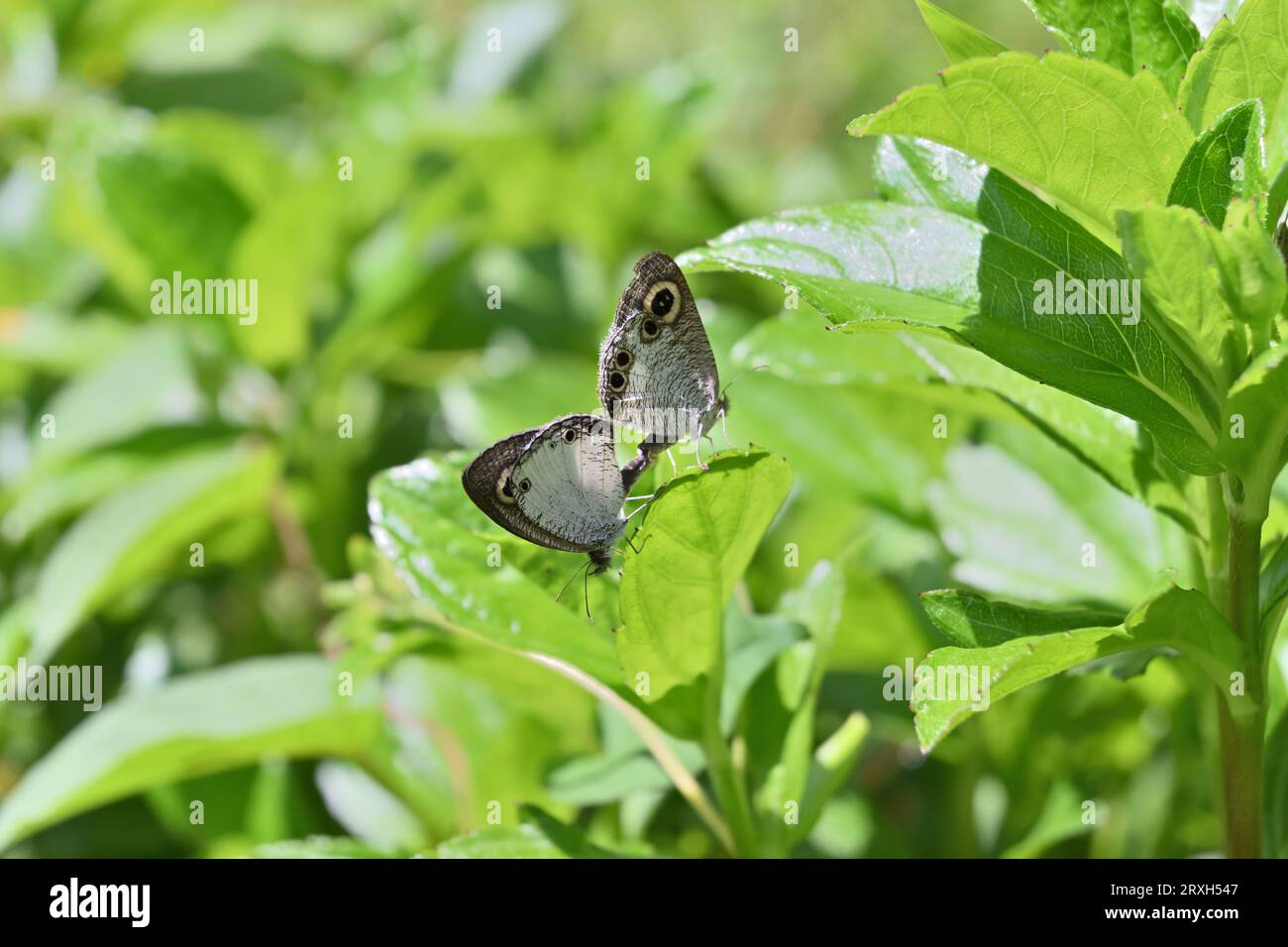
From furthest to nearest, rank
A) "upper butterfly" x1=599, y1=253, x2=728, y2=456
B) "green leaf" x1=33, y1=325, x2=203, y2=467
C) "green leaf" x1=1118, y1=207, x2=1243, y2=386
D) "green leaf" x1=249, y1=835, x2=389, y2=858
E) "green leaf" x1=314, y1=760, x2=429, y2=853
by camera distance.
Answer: "green leaf" x1=33, y1=325, x2=203, y2=467, "green leaf" x1=314, y1=760, x2=429, y2=853, "green leaf" x1=249, y1=835, x2=389, y2=858, "upper butterfly" x1=599, y1=253, x2=728, y2=456, "green leaf" x1=1118, y1=207, x2=1243, y2=386

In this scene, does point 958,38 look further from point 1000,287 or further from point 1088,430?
point 1088,430

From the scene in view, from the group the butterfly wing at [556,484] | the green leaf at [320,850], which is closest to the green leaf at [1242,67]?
the butterfly wing at [556,484]

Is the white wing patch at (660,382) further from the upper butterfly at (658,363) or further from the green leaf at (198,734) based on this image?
the green leaf at (198,734)

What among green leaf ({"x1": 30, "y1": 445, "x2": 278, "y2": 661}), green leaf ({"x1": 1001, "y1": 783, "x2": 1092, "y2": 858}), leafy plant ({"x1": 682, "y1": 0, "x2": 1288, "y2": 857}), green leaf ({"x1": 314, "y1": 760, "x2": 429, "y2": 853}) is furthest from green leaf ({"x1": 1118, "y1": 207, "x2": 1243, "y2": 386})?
green leaf ({"x1": 30, "y1": 445, "x2": 278, "y2": 661})

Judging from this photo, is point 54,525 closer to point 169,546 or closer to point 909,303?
point 169,546

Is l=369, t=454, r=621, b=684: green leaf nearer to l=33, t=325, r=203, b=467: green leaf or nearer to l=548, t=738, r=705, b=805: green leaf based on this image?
l=548, t=738, r=705, b=805: green leaf

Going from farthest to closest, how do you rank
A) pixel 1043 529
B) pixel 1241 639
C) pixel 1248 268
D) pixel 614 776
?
pixel 1043 529
pixel 614 776
pixel 1241 639
pixel 1248 268

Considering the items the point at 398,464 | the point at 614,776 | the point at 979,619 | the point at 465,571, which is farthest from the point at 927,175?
the point at 398,464
